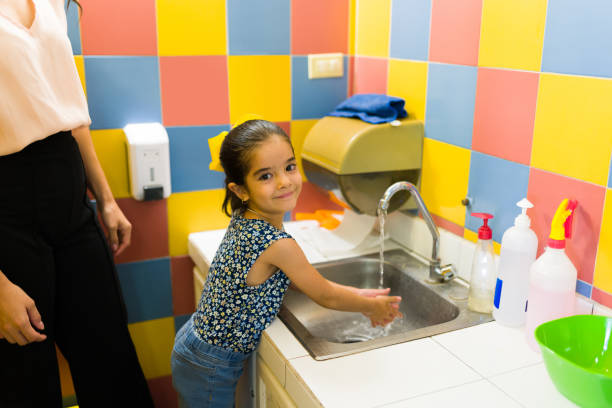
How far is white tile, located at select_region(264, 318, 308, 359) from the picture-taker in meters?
1.13

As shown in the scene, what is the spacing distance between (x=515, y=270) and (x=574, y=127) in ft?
1.02

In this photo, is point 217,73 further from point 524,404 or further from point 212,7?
point 524,404

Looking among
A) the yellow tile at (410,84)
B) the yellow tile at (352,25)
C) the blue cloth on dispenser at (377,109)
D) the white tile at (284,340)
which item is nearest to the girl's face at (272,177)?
the white tile at (284,340)

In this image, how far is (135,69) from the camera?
165 centimetres

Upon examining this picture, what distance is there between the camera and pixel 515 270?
120 cm

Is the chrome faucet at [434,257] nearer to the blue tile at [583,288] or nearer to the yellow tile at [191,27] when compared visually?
the blue tile at [583,288]

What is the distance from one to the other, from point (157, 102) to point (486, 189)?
966 millimetres

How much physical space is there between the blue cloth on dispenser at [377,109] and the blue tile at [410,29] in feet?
0.46

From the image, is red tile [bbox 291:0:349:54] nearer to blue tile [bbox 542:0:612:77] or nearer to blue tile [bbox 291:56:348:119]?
blue tile [bbox 291:56:348:119]

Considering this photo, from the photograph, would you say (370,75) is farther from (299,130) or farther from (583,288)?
(583,288)

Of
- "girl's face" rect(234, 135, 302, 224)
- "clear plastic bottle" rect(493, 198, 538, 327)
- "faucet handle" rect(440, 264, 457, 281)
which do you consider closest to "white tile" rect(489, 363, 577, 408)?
"clear plastic bottle" rect(493, 198, 538, 327)

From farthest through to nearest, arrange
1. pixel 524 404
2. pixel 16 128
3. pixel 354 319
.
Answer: pixel 354 319, pixel 16 128, pixel 524 404

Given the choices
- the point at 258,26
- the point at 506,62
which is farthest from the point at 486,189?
the point at 258,26

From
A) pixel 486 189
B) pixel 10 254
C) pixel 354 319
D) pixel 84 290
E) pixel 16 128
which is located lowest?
pixel 354 319
